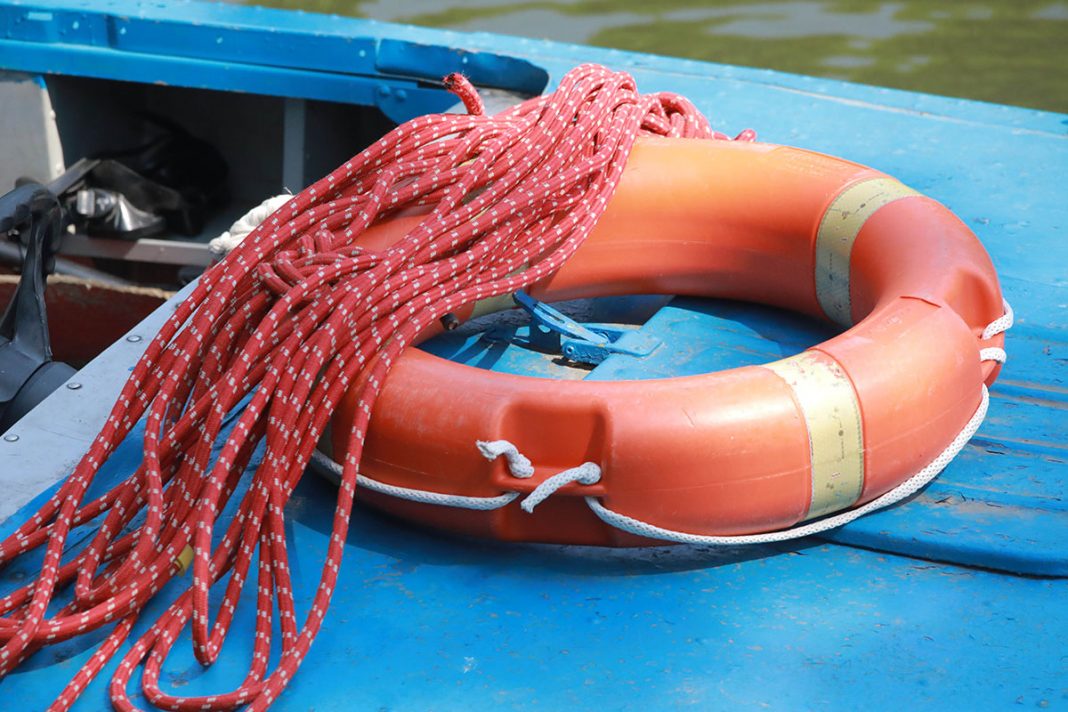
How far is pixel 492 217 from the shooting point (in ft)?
5.08

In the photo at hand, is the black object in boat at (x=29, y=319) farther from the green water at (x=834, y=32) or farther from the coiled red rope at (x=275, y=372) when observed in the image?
the green water at (x=834, y=32)

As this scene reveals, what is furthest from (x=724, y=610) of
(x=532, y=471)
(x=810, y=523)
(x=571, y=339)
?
(x=571, y=339)

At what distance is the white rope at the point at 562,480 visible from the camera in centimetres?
125

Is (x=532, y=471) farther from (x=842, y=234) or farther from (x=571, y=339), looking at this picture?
(x=842, y=234)

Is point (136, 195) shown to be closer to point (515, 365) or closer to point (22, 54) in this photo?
point (22, 54)

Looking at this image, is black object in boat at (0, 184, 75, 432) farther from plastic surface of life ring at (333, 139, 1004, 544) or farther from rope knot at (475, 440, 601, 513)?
rope knot at (475, 440, 601, 513)

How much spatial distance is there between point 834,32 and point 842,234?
3.47 metres

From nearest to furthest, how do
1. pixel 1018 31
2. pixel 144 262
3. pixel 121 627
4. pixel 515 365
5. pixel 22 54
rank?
pixel 121 627
pixel 515 365
pixel 22 54
pixel 144 262
pixel 1018 31

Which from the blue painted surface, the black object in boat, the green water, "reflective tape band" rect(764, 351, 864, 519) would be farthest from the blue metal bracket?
the green water

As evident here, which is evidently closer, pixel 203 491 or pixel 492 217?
pixel 203 491

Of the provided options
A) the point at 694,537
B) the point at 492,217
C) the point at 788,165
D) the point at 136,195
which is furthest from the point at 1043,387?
the point at 136,195

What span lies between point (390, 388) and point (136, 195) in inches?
61.5

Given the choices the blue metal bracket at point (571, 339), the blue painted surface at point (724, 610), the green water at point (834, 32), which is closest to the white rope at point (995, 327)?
the blue painted surface at point (724, 610)

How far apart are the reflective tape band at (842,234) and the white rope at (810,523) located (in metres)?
0.29
